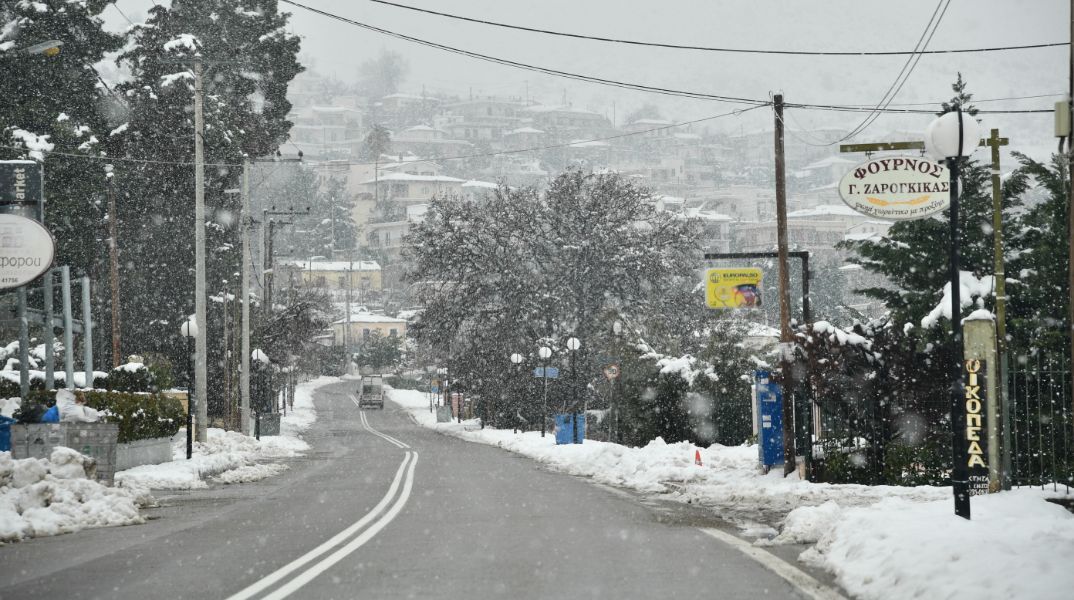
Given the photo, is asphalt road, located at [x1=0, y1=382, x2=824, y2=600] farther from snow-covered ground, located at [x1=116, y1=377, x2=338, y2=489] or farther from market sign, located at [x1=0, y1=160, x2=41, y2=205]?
market sign, located at [x1=0, y1=160, x2=41, y2=205]

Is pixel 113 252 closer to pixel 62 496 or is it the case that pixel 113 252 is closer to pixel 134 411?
pixel 134 411

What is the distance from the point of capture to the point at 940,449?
20.5 metres

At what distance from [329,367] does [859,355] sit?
446 feet

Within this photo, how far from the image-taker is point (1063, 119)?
11.0 m

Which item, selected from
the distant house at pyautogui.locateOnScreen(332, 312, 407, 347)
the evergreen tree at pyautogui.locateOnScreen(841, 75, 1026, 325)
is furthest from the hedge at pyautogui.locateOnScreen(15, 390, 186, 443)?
the distant house at pyautogui.locateOnScreen(332, 312, 407, 347)

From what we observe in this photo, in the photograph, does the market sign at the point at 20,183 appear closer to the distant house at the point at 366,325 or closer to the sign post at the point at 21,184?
the sign post at the point at 21,184

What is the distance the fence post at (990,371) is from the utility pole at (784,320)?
21.5 feet

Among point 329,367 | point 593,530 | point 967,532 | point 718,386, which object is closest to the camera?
point 967,532

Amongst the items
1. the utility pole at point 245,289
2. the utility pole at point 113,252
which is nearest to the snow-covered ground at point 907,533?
the utility pole at point 245,289

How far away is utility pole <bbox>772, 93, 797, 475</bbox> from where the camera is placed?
21.2m

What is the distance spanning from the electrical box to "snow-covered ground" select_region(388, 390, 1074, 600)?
359 centimetres

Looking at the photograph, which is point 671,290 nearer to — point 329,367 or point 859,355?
point 859,355

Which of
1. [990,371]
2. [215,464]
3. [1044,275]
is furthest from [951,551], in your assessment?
[215,464]

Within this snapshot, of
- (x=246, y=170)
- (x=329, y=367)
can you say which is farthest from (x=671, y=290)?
(x=329, y=367)
